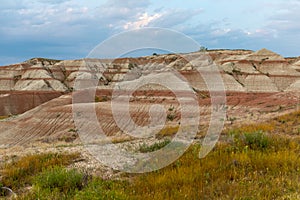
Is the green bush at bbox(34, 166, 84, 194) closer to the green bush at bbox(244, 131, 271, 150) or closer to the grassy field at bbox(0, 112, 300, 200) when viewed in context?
the grassy field at bbox(0, 112, 300, 200)

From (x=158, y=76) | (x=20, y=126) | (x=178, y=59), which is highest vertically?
(x=178, y=59)

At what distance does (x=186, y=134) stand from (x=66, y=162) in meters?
5.39

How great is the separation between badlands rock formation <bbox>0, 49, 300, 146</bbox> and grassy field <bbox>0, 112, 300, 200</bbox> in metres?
18.5

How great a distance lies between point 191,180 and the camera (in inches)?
221

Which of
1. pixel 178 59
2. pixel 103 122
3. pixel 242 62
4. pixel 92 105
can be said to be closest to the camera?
pixel 103 122

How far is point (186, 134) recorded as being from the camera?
39.5 feet

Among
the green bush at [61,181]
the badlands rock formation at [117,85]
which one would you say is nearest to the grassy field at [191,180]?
the green bush at [61,181]

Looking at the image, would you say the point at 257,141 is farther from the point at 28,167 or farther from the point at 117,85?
the point at 117,85

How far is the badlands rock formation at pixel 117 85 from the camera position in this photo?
37562 millimetres

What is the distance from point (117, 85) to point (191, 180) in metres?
66.7

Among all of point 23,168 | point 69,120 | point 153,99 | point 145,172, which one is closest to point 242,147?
point 145,172

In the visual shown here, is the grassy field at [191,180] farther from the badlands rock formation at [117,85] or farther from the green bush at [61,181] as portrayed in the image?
the badlands rock formation at [117,85]

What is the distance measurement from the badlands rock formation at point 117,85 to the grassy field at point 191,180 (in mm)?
18506

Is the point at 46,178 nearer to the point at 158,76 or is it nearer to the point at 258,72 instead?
the point at 158,76
